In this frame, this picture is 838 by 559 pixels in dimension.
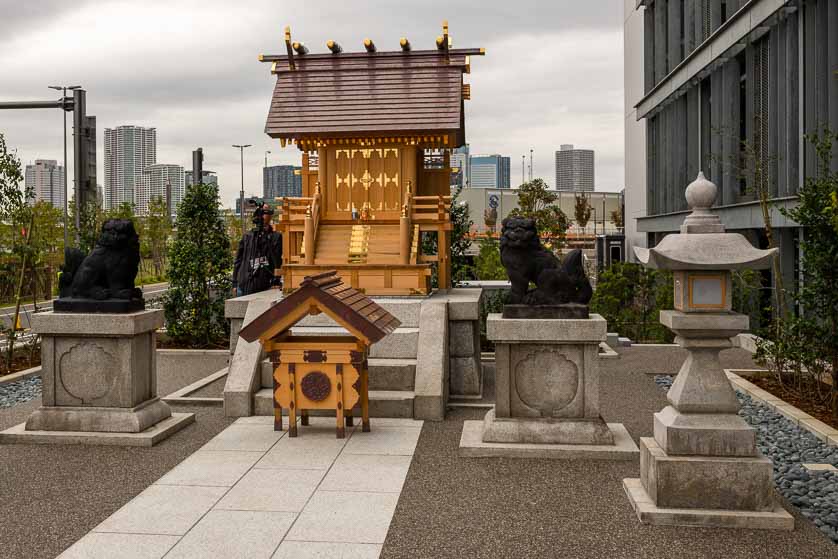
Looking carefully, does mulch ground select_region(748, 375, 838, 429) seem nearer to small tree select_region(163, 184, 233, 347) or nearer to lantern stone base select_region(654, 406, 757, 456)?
lantern stone base select_region(654, 406, 757, 456)

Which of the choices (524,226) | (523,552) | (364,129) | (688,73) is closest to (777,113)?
(688,73)

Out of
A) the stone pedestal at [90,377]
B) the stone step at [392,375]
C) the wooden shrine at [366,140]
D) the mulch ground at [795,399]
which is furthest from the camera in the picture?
the wooden shrine at [366,140]

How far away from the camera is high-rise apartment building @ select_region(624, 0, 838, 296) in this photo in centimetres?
1565

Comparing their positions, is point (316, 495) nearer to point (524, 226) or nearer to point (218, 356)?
point (524, 226)

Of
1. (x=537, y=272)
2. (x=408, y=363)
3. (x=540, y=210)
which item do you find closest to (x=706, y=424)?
(x=537, y=272)

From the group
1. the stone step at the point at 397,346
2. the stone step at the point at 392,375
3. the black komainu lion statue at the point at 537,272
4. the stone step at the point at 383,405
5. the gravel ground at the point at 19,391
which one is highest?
the black komainu lion statue at the point at 537,272

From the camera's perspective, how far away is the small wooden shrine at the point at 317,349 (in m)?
8.38

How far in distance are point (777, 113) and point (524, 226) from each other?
12.6m

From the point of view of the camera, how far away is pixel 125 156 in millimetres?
97062

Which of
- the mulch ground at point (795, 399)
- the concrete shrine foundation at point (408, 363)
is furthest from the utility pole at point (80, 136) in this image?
the mulch ground at point (795, 399)

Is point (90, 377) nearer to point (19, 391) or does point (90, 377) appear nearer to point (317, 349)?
point (317, 349)

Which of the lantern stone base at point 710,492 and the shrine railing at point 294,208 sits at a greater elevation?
the shrine railing at point 294,208

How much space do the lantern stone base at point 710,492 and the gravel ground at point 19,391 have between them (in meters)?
9.55

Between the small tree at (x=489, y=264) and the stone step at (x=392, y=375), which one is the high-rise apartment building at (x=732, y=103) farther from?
the small tree at (x=489, y=264)
